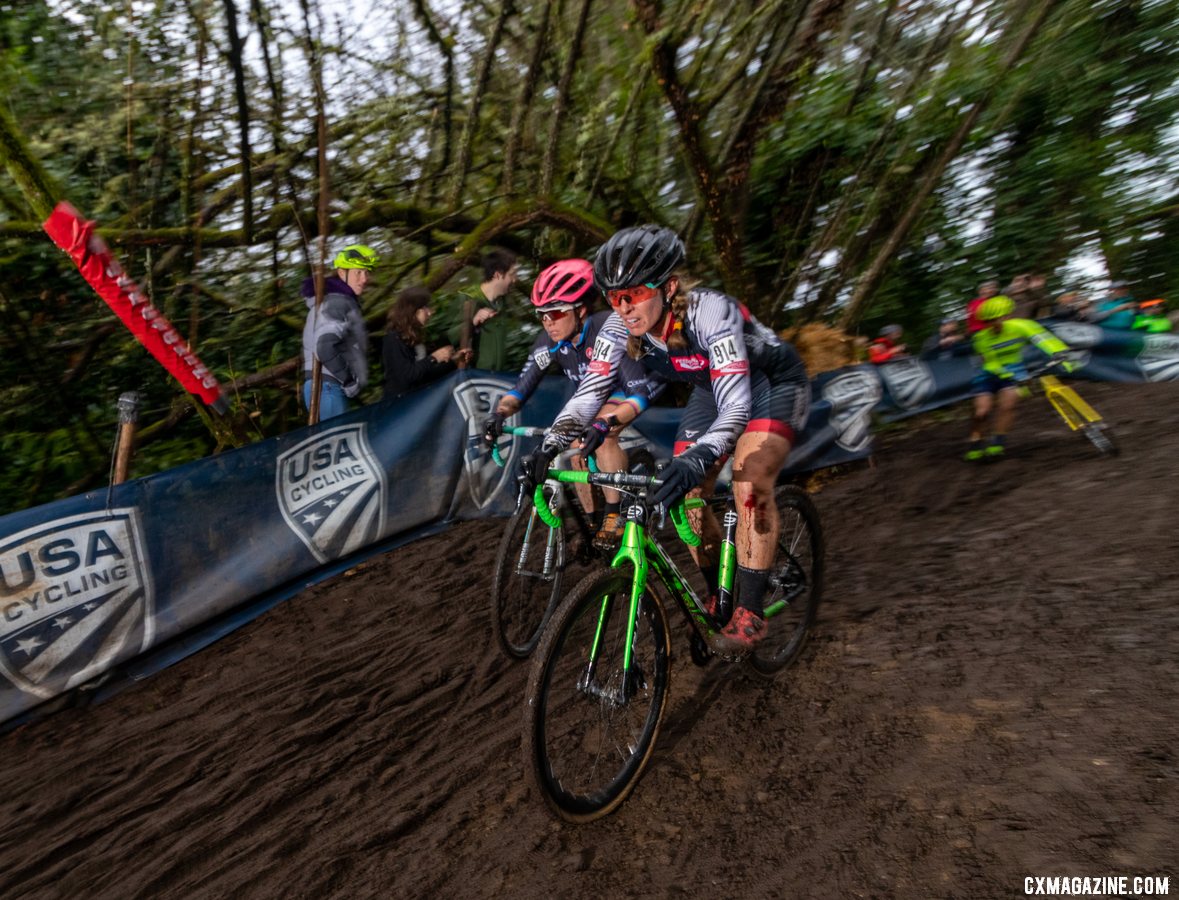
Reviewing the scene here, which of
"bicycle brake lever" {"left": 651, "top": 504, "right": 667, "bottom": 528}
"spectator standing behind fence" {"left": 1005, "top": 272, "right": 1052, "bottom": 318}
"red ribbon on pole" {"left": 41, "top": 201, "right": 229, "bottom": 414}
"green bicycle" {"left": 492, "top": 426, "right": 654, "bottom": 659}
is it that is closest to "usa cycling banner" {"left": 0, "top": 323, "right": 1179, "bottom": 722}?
"red ribbon on pole" {"left": 41, "top": 201, "right": 229, "bottom": 414}

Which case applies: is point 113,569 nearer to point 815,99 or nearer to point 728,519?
point 728,519

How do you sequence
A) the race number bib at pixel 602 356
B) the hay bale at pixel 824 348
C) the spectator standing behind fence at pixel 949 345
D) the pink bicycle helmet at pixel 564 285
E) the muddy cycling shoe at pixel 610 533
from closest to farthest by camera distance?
1. the race number bib at pixel 602 356
2. the muddy cycling shoe at pixel 610 533
3. the pink bicycle helmet at pixel 564 285
4. the hay bale at pixel 824 348
5. the spectator standing behind fence at pixel 949 345

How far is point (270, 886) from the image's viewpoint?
112 inches

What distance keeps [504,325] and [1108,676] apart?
5289 mm

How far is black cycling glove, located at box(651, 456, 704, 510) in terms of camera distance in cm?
278

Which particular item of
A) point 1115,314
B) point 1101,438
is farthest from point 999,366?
point 1115,314

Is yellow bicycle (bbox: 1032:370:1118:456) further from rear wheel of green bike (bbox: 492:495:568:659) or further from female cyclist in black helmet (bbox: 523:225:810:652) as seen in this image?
rear wheel of green bike (bbox: 492:495:568:659)

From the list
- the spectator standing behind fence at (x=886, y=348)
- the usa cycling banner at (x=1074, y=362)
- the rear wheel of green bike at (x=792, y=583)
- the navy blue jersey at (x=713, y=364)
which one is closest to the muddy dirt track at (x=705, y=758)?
the rear wheel of green bike at (x=792, y=583)

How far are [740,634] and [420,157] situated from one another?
707 cm

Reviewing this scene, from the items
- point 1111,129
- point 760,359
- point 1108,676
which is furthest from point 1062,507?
point 1111,129

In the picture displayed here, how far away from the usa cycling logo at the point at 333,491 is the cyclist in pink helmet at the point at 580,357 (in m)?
1.51

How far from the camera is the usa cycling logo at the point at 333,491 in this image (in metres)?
5.59

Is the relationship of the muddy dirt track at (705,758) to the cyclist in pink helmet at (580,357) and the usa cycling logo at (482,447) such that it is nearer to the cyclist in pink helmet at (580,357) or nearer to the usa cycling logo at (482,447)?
the cyclist in pink helmet at (580,357)

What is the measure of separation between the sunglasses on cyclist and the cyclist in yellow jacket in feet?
20.4
